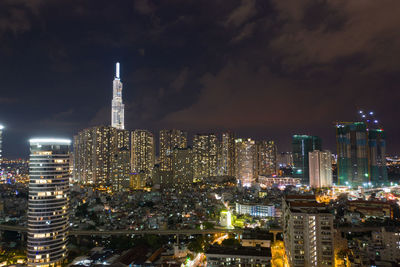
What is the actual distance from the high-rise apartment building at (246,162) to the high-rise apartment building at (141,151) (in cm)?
1554

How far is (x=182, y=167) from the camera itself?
4366 cm

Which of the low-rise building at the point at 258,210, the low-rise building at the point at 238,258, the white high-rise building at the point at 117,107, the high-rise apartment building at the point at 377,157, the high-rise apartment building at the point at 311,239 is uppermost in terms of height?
the white high-rise building at the point at 117,107

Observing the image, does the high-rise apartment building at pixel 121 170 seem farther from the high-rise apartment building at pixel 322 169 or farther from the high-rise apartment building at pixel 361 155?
the high-rise apartment building at pixel 361 155

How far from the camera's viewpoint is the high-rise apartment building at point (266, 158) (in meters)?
50.8

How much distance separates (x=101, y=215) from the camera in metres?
22.2

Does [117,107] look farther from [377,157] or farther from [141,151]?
[377,157]

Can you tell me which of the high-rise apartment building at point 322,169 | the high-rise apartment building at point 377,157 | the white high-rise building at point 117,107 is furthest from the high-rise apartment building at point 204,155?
the high-rise apartment building at point 377,157

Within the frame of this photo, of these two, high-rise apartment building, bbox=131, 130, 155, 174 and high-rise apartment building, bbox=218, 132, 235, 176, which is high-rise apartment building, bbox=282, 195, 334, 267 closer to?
high-rise apartment building, bbox=218, 132, 235, 176

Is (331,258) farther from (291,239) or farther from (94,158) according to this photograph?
(94,158)

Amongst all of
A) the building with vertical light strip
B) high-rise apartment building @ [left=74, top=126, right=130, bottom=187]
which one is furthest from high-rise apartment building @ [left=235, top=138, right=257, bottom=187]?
the building with vertical light strip

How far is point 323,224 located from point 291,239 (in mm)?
1269

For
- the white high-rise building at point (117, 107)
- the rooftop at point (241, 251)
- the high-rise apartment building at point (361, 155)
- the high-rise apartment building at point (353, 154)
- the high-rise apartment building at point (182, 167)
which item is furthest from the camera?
the white high-rise building at point (117, 107)

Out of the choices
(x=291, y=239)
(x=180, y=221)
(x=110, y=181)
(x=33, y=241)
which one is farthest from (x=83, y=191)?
(x=291, y=239)

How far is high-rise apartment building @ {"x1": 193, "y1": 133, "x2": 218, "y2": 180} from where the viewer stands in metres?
47.7
